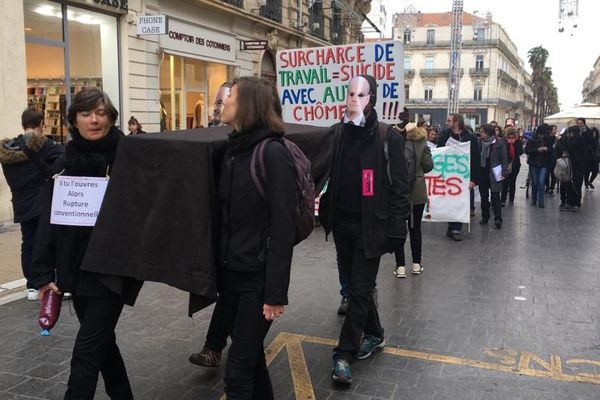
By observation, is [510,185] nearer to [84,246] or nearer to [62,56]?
[62,56]

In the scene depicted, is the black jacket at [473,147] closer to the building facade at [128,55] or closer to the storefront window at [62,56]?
the building facade at [128,55]

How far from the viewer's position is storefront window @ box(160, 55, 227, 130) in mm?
15148

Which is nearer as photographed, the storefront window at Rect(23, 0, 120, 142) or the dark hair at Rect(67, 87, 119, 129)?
the dark hair at Rect(67, 87, 119, 129)

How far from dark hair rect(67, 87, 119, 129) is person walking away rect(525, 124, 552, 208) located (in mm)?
12117

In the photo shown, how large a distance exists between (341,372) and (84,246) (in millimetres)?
1873

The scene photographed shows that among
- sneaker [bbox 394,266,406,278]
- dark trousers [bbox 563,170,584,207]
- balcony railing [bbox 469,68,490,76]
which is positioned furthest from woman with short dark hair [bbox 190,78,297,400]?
balcony railing [bbox 469,68,490,76]

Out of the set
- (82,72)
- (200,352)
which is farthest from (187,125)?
(200,352)

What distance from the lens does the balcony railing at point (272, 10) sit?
1945cm

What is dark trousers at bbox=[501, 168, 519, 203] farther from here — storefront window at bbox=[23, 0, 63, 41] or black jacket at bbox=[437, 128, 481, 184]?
storefront window at bbox=[23, 0, 63, 41]

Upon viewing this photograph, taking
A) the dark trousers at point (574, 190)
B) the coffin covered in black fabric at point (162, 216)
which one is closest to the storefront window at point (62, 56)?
the coffin covered in black fabric at point (162, 216)

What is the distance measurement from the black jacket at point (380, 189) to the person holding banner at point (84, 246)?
1.59m

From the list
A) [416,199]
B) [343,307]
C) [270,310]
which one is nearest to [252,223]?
[270,310]

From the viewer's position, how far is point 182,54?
1516 cm

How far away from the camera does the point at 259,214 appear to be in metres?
2.82
